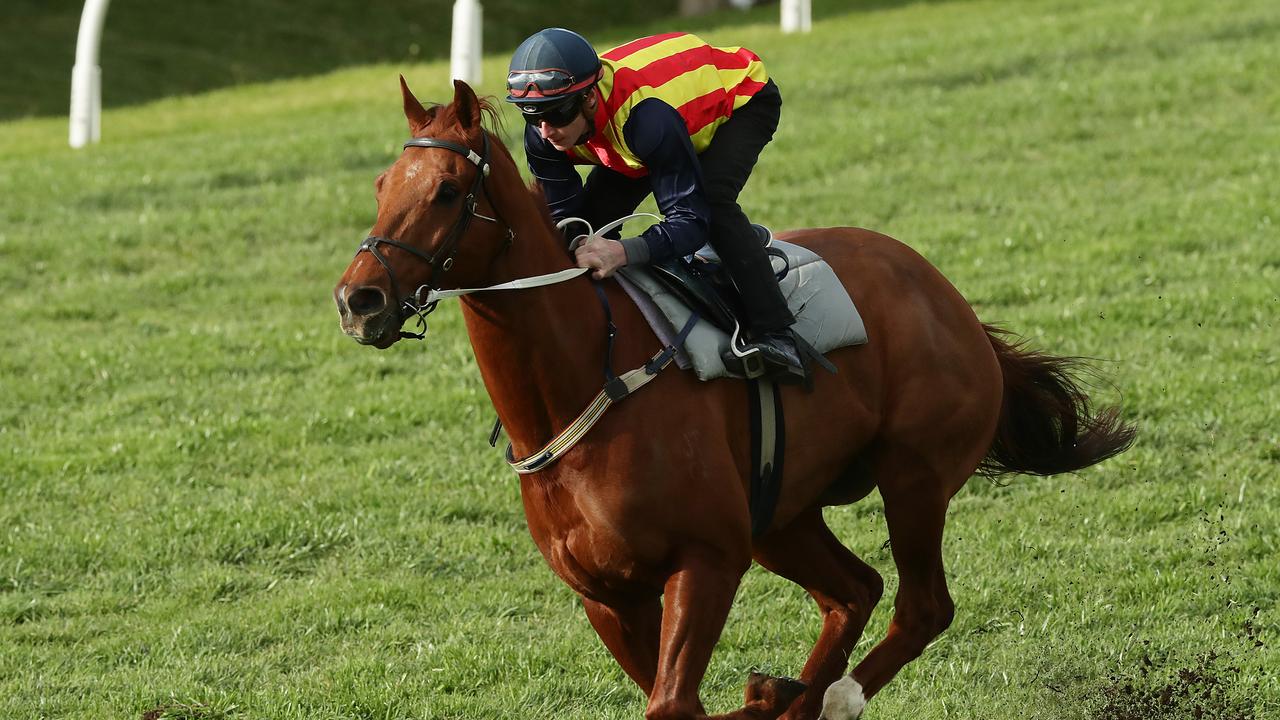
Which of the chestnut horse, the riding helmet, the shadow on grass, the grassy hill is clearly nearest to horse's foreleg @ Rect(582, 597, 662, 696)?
the chestnut horse

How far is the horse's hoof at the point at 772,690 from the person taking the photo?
210 inches

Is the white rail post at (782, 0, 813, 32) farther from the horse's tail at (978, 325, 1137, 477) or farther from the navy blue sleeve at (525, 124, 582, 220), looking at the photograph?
the navy blue sleeve at (525, 124, 582, 220)

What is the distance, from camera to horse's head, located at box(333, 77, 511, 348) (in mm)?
4312

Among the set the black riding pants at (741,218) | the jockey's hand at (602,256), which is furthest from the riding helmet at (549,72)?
the black riding pants at (741,218)

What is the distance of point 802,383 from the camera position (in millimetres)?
5375

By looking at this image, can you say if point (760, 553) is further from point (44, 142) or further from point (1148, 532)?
point (44, 142)

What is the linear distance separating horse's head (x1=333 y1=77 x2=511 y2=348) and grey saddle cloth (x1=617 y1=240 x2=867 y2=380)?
2.19 feet

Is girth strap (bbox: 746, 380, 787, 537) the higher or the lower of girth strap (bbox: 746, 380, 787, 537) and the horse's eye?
the lower

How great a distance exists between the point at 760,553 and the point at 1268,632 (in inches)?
85.7

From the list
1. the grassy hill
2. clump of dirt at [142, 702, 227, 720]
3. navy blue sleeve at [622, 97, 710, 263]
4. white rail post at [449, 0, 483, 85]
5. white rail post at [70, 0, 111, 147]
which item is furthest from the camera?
the grassy hill

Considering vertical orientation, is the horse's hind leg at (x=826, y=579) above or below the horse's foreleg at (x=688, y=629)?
below

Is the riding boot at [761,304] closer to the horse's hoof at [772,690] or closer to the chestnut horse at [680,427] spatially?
the chestnut horse at [680,427]

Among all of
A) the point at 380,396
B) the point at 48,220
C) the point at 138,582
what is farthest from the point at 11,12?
the point at 138,582

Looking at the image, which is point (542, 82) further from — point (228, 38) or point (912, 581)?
point (228, 38)
